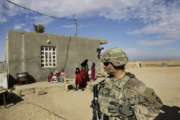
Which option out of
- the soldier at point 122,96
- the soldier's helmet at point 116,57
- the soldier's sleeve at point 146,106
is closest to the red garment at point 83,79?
the soldier at point 122,96

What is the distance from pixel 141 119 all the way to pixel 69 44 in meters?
16.6

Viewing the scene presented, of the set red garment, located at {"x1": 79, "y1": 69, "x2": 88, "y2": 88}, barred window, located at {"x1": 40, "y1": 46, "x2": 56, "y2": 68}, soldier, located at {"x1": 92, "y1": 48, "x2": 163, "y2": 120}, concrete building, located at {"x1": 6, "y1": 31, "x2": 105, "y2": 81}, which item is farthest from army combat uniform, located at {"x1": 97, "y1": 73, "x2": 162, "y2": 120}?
barred window, located at {"x1": 40, "y1": 46, "x2": 56, "y2": 68}

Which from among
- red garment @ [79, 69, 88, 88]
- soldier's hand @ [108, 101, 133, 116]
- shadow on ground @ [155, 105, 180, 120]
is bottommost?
shadow on ground @ [155, 105, 180, 120]

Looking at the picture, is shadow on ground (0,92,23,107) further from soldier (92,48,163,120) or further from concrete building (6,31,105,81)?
soldier (92,48,163,120)

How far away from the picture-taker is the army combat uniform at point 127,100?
2.59 metres

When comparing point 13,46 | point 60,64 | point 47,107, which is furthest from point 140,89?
point 60,64

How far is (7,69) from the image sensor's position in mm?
15328

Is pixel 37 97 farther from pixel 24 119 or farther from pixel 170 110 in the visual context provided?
pixel 170 110

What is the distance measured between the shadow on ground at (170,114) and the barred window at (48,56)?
9734 mm

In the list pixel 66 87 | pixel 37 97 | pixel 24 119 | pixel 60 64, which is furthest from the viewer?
pixel 60 64

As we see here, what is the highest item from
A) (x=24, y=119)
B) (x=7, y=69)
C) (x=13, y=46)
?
(x=13, y=46)

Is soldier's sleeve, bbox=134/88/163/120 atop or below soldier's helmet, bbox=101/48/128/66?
below

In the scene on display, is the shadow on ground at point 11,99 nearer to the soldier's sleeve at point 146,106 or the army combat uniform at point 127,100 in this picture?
the army combat uniform at point 127,100

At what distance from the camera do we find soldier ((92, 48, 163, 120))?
8.52 feet
